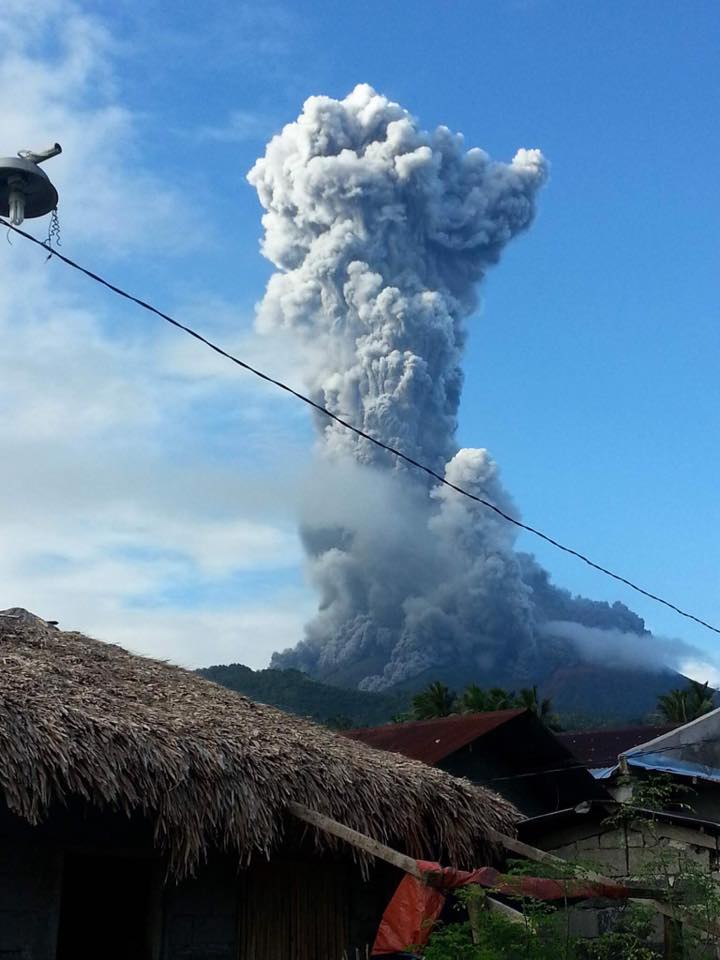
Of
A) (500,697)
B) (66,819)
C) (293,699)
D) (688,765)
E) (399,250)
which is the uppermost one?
(399,250)

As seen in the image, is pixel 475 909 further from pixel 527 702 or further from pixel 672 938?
pixel 527 702

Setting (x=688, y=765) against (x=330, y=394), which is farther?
(x=330, y=394)

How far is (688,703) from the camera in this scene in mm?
38500

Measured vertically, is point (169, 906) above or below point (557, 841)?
below

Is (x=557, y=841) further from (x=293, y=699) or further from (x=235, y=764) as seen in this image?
(x=293, y=699)

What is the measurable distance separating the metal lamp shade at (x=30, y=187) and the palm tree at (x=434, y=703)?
3238 cm

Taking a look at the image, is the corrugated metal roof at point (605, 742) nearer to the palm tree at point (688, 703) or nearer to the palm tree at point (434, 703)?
the palm tree at point (434, 703)

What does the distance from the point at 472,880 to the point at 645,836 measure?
364 centimetres

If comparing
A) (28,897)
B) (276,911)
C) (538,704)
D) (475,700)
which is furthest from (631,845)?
(538,704)

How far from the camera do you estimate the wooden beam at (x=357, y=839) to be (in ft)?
23.0

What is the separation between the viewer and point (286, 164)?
73875mm

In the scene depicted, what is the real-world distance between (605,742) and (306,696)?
68511 millimetres

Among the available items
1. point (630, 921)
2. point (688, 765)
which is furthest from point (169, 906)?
point (688, 765)

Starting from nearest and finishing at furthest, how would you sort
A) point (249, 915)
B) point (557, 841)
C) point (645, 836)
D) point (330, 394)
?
point (249, 915) → point (645, 836) → point (557, 841) → point (330, 394)
